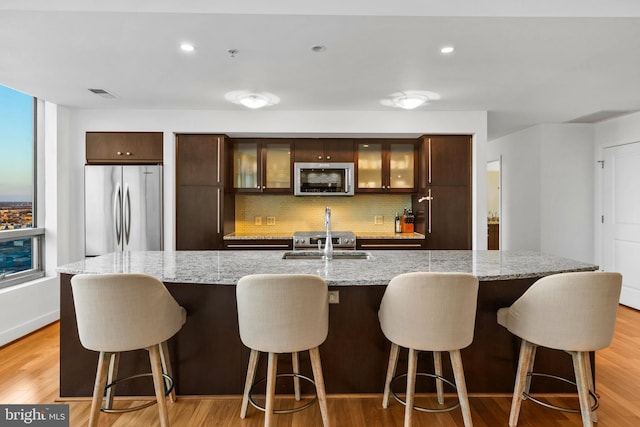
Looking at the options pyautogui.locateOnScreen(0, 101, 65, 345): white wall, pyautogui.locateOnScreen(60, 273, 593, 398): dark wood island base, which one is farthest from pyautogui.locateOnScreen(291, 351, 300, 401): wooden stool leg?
pyautogui.locateOnScreen(0, 101, 65, 345): white wall

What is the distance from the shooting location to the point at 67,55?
279cm

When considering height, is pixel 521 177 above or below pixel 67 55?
below

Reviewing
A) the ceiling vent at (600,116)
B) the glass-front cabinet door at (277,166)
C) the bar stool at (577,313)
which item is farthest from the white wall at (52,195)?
the ceiling vent at (600,116)

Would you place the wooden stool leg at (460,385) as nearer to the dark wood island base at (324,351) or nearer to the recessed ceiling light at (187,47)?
the dark wood island base at (324,351)

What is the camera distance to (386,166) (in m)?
4.70

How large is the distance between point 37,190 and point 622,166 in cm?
679

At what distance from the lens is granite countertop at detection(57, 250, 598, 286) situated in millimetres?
1986

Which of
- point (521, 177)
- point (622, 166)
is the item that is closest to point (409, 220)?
point (521, 177)

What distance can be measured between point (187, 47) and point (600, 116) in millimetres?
→ 4795

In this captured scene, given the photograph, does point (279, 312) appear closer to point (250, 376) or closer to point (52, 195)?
point (250, 376)

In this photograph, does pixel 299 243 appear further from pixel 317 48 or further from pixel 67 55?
pixel 67 55

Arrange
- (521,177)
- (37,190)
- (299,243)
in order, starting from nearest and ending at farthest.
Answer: (37,190)
(299,243)
(521,177)

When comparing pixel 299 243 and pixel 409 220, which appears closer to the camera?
pixel 299 243

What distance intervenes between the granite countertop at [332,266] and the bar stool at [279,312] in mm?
159
